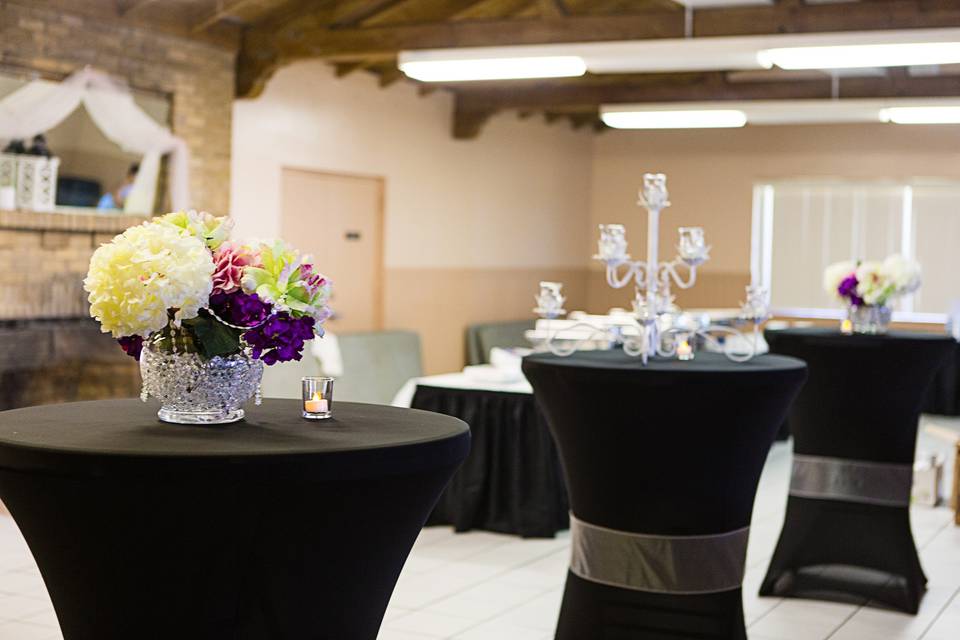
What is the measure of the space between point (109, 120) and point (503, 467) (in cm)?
332

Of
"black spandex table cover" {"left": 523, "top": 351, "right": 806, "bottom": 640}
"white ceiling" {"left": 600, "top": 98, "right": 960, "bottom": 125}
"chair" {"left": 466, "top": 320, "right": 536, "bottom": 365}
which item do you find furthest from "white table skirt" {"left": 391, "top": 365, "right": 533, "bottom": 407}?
"chair" {"left": 466, "top": 320, "right": 536, "bottom": 365}

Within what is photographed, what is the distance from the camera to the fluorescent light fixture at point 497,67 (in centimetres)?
764

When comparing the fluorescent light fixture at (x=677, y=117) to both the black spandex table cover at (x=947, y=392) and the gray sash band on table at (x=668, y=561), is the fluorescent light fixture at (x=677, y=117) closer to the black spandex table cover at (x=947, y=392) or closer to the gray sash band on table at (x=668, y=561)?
the black spandex table cover at (x=947, y=392)

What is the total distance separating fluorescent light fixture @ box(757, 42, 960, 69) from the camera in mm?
6773

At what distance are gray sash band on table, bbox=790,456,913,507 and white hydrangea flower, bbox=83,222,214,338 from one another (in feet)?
11.5

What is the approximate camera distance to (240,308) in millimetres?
2711

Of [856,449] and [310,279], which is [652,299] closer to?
[856,449]

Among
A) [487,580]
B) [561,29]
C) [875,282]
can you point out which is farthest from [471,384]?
[561,29]

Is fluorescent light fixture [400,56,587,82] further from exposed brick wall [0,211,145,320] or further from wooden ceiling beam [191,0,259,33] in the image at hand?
exposed brick wall [0,211,145,320]

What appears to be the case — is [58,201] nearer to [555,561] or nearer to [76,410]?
[555,561]

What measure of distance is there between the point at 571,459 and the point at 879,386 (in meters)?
1.82

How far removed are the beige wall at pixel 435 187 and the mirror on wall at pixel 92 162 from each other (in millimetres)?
911

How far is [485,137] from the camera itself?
12.4 meters

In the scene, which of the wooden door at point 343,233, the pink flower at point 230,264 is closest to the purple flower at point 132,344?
the pink flower at point 230,264
